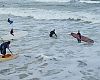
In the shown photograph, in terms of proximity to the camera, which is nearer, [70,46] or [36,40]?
[70,46]

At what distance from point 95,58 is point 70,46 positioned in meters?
3.83

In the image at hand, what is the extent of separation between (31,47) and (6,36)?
16.5 feet

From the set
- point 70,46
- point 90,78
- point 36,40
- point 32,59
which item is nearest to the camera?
point 90,78

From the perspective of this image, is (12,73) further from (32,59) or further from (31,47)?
(31,47)

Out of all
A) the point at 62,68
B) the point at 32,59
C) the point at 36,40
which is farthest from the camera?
the point at 36,40

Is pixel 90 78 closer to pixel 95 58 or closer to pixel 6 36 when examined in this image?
pixel 95 58

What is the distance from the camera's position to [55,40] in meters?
22.7

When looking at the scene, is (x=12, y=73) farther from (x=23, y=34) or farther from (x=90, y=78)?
(x=23, y=34)

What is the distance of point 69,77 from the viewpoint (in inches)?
522

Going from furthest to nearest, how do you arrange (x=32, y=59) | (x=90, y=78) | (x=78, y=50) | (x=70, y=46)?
(x=70, y=46), (x=78, y=50), (x=32, y=59), (x=90, y=78)

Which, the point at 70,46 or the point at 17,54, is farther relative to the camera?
the point at 70,46

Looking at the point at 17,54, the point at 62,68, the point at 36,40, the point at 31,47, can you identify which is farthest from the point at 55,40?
the point at 62,68

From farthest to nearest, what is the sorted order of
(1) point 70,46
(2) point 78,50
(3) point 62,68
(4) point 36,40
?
(4) point 36,40 < (1) point 70,46 < (2) point 78,50 < (3) point 62,68

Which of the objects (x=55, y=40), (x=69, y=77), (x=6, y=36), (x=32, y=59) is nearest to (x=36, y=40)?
(x=55, y=40)
